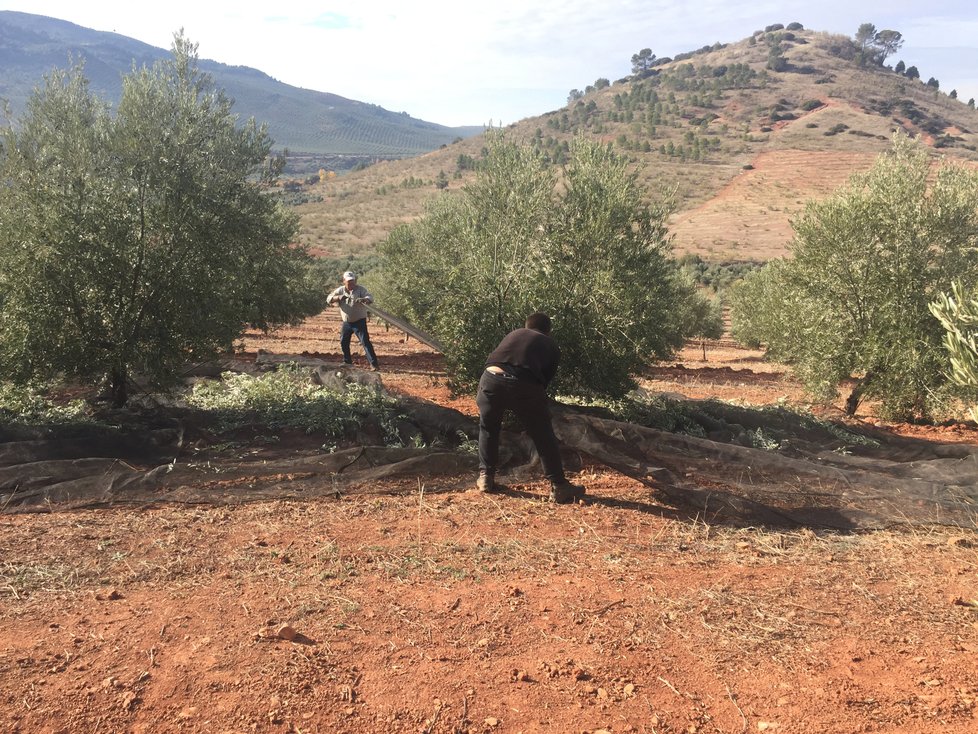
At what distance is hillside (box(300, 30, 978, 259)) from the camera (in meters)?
71.9

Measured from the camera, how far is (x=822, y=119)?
105 metres

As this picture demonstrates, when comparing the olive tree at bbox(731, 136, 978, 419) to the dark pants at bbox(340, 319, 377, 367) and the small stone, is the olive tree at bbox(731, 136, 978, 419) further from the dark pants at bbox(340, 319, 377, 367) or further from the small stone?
the small stone

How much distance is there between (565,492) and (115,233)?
20.2ft

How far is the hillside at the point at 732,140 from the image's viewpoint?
2832 inches

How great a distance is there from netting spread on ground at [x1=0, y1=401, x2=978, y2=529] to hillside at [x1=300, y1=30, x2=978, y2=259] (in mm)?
44391

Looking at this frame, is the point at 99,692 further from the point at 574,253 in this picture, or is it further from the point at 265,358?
the point at 265,358

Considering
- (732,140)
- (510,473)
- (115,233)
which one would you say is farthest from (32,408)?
(732,140)

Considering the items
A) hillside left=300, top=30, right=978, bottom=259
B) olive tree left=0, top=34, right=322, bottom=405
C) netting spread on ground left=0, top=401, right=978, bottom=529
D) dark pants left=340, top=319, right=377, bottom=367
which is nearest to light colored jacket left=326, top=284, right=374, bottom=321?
dark pants left=340, top=319, right=377, bottom=367

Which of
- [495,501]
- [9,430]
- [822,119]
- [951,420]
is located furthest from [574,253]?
[822,119]

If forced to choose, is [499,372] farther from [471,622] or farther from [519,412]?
[471,622]

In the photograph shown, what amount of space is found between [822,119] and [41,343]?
393 feet

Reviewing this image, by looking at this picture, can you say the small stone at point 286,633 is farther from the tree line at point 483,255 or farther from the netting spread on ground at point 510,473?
the tree line at point 483,255

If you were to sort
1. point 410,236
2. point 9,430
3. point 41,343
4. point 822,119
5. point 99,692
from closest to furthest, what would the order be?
1. point 99,692
2. point 9,430
3. point 41,343
4. point 410,236
5. point 822,119

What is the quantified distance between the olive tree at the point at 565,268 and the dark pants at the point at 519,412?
9.62ft
